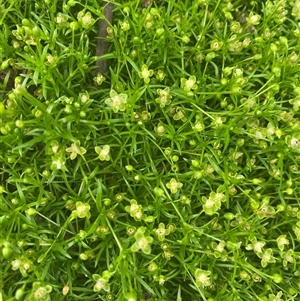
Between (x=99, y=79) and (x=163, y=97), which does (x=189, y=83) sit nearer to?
(x=163, y=97)

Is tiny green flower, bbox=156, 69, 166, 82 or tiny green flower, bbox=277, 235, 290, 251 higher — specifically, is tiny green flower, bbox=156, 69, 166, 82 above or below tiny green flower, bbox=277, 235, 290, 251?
above

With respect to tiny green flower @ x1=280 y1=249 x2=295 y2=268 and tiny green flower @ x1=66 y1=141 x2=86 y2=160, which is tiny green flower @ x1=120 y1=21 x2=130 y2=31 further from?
tiny green flower @ x1=280 y1=249 x2=295 y2=268

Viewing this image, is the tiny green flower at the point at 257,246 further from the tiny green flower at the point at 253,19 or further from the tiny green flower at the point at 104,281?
the tiny green flower at the point at 253,19

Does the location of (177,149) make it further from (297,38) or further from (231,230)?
(297,38)

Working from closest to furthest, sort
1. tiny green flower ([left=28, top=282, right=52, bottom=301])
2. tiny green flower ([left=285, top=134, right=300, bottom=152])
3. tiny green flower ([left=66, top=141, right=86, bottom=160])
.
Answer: tiny green flower ([left=28, top=282, right=52, bottom=301]), tiny green flower ([left=66, top=141, right=86, bottom=160]), tiny green flower ([left=285, top=134, right=300, bottom=152])

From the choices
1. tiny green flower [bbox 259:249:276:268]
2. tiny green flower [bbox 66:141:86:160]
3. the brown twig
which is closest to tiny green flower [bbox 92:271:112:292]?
tiny green flower [bbox 66:141:86:160]

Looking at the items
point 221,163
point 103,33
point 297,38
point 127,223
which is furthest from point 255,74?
point 127,223

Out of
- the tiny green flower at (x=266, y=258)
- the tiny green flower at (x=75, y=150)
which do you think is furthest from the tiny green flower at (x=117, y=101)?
the tiny green flower at (x=266, y=258)

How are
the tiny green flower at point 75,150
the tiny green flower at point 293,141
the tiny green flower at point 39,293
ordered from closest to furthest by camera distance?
1. the tiny green flower at point 39,293
2. the tiny green flower at point 75,150
3. the tiny green flower at point 293,141
